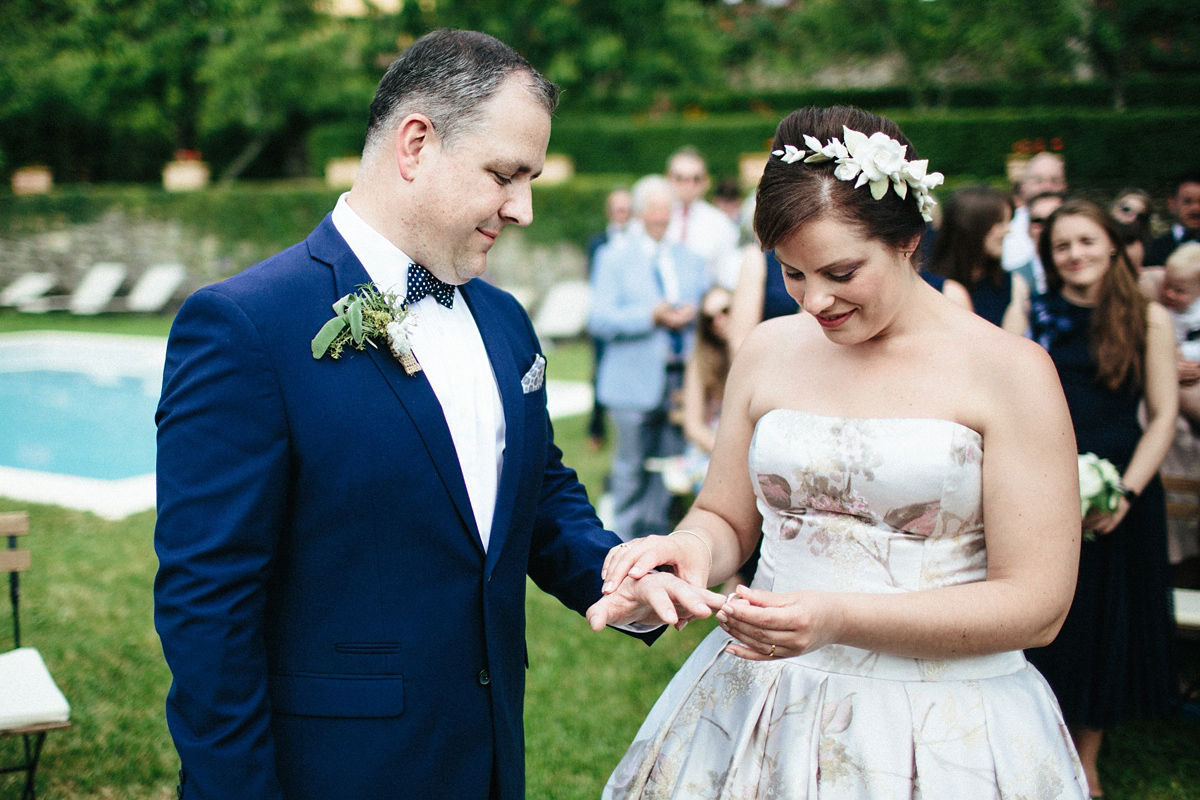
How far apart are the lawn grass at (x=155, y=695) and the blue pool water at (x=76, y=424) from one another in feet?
11.4

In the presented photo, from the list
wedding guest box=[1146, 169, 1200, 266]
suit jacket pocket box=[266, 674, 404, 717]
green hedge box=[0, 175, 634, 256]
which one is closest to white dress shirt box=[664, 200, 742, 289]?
wedding guest box=[1146, 169, 1200, 266]

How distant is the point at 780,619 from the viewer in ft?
5.64

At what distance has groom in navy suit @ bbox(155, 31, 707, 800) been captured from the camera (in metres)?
1.63

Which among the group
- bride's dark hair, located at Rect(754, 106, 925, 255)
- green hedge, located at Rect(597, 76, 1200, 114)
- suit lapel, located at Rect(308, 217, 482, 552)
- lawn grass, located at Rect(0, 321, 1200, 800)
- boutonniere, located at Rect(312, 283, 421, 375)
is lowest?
lawn grass, located at Rect(0, 321, 1200, 800)

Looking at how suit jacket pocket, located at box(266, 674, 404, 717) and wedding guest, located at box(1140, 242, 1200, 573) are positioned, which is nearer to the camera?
suit jacket pocket, located at box(266, 674, 404, 717)

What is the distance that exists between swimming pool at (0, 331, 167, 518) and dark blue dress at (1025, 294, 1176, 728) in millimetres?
6430

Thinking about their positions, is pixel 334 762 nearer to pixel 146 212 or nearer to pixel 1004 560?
pixel 1004 560

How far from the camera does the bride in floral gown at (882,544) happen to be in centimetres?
190

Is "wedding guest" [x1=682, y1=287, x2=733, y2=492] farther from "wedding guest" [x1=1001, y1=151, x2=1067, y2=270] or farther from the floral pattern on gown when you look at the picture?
the floral pattern on gown

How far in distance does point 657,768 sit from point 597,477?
587cm

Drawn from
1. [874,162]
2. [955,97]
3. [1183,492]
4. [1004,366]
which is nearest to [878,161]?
[874,162]

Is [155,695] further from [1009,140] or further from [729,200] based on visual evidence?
[1009,140]

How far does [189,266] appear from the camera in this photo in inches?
839

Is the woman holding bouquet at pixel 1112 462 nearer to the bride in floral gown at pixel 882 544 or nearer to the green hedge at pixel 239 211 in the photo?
the bride in floral gown at pixel 882 544
